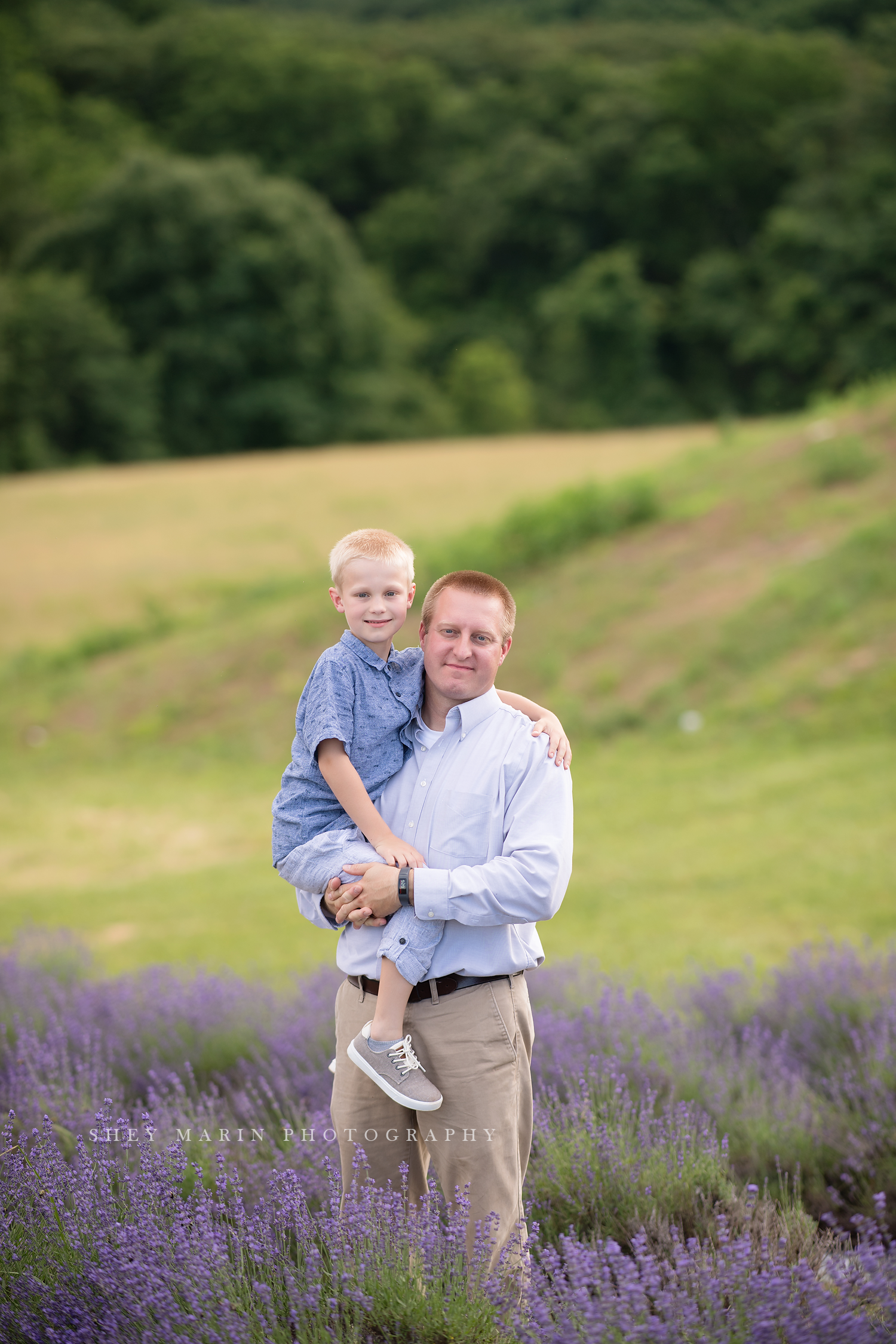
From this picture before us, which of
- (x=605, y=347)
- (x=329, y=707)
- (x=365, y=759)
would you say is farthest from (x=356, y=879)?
(x=605, y=347)

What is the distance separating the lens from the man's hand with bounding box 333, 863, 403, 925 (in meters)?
2.57

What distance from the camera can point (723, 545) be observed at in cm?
1475

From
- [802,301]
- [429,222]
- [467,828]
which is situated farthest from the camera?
[429,222]

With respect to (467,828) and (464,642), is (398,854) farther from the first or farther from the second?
(464,642)

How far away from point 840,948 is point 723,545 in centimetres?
959

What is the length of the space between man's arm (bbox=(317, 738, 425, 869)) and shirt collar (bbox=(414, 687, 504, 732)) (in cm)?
26

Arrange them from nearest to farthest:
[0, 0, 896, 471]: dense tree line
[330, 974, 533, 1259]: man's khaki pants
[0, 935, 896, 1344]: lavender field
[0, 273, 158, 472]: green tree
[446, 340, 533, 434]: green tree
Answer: [0, 935, 896, 1344]: lavender field → [330, 974, 533, 1259]: man's khaki pants → [0, 273, 158, 472]: green tree → [0, 0, 896, 471]: dense tree line → [446, 340, 533, 434]: green tree

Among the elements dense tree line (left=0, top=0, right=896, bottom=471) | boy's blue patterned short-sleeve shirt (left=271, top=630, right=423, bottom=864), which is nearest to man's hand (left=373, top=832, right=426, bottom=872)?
boy's blue patterned short-sleeve shirt (left=271, top=630, right=423, bottom=864)

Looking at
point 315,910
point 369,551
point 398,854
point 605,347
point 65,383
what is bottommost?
point 315,910

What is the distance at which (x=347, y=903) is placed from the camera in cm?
260

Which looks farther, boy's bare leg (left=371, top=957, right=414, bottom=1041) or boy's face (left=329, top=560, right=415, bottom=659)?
boy's face (left=329, top=560, right=415, bottom=659)

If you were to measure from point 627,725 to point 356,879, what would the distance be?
987 cm

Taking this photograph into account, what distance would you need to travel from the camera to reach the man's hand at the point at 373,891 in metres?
2.57

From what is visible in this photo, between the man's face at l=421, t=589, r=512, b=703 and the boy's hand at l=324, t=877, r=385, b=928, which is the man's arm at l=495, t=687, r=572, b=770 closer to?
the man's face at l=421, t=589, r=512, b=703
